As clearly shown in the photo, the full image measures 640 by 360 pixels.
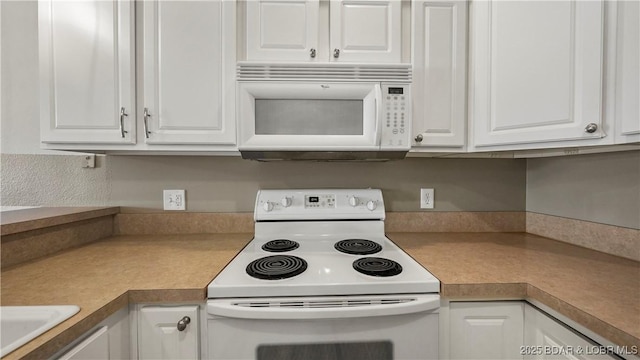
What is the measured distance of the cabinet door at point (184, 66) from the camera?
48.6 inches

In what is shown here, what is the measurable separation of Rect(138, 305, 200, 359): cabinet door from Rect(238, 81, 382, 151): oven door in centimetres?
66

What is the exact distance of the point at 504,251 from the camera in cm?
125

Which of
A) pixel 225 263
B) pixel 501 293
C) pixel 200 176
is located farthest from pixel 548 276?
pixel 200 176

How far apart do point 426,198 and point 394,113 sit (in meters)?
0.70

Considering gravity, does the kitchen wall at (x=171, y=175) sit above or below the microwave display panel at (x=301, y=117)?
below

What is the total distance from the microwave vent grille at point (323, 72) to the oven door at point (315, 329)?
88 centimetres

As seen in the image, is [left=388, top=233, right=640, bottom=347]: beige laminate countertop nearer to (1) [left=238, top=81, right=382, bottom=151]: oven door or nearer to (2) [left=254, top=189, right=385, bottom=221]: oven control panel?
(2) [left=254, top=189, right=385, bottom=221]: oven control panel

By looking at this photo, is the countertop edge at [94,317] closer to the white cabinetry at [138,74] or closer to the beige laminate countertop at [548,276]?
the white cabinetry at [138,74]

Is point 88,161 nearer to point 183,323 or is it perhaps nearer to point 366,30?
point 183,323

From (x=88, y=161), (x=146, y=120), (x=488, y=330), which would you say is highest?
(x=146, y=120)

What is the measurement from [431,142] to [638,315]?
0.85 m

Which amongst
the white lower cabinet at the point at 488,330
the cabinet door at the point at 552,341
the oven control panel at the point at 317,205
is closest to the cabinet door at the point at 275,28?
the oven control panel at the point at 317,205

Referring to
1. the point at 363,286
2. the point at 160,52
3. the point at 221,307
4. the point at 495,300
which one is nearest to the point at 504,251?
the point at 495,300

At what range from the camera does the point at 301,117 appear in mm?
1187
